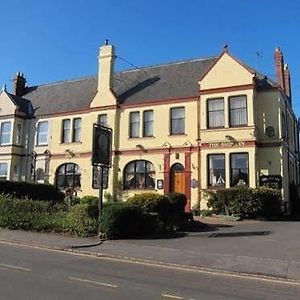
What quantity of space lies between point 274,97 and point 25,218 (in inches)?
700

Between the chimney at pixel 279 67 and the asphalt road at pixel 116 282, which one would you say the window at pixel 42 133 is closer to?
the chimney at pixel 279 67

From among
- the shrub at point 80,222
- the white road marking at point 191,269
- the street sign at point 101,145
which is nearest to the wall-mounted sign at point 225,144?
the street sign at point 101,145

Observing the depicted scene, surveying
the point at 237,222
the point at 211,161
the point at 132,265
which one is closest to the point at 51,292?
the point at 132,265

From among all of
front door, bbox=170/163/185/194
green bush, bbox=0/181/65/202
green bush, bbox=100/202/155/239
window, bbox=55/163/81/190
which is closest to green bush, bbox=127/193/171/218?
green bush, bbox=100/202/155/239

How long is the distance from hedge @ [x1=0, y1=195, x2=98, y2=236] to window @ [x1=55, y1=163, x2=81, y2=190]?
47.9ft

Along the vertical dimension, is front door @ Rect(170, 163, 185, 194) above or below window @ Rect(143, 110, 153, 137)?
below

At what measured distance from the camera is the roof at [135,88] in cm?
3484

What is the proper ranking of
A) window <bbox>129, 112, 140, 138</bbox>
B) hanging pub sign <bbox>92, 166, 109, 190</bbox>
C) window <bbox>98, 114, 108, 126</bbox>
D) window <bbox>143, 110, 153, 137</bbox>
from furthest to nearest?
window <bbox>98, 114, 108, 126</bbox> → window <bbox>129, 112, 140, 138</bbox> → window <bbox>143, 110, 153, 137</bbox> → hanging pub sign <bbox>92, 166, 109, 190</bbox>

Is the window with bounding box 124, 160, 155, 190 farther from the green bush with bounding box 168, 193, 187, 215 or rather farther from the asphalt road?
the asphalt road

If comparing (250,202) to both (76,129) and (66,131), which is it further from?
(66,131)

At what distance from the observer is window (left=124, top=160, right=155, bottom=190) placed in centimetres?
3425

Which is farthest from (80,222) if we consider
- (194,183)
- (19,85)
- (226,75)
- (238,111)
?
(19,85)

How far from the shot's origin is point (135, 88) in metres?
37.2

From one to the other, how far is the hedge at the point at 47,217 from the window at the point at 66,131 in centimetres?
1608
